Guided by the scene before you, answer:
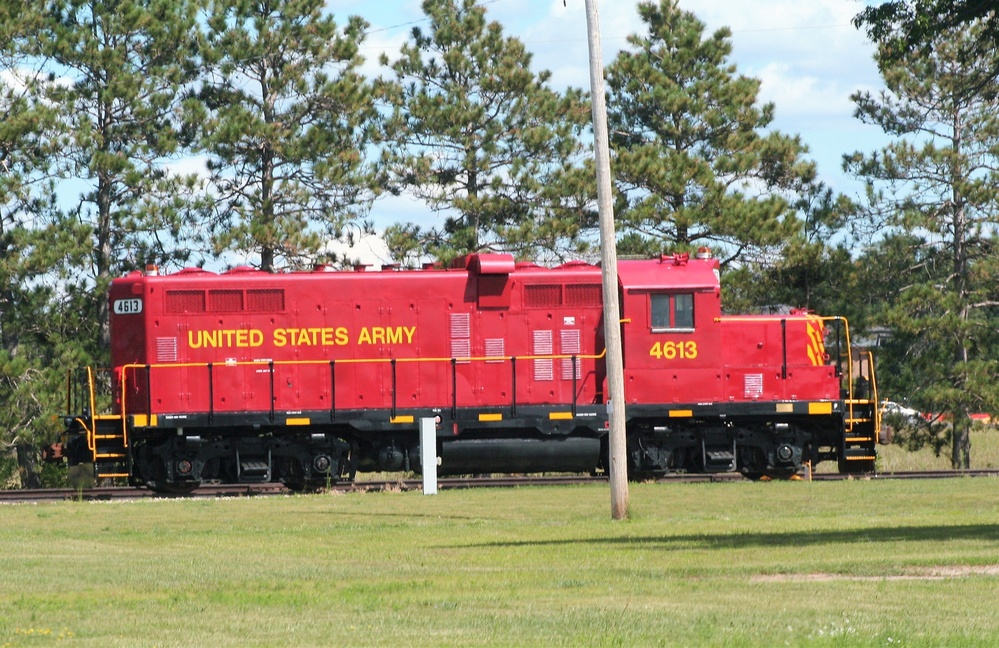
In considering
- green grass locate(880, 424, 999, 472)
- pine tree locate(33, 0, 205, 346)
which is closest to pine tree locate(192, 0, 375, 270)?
pine tree locate(33, 0, 205, 346)

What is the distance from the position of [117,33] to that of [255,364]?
1043 cm

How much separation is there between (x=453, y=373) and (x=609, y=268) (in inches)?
263

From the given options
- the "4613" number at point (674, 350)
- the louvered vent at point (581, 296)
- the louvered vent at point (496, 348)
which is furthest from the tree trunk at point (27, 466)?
the "4613" number at point (674, 350)

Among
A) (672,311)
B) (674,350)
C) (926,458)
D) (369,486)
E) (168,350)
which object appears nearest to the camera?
(168,350)

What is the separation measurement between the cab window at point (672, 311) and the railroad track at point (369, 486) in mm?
2775

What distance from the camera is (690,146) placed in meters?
34.5

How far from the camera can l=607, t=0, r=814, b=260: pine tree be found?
106ft

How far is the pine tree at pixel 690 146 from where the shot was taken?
32438 mm

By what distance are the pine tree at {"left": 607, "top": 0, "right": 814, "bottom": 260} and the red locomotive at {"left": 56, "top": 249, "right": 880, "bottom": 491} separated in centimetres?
831

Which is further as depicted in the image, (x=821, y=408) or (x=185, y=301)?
(x=821, y=408)

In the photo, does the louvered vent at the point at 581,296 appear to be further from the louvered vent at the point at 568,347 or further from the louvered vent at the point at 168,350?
the louvered vent at the point at 168,350

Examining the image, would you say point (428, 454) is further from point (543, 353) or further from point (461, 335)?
point (543, 353)

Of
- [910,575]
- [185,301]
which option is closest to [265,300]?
[185,301]

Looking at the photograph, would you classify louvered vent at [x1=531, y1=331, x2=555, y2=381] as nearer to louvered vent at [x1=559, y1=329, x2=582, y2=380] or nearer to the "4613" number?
louvered vent at [x1=559, y1=329, x2=582, y2=380]
